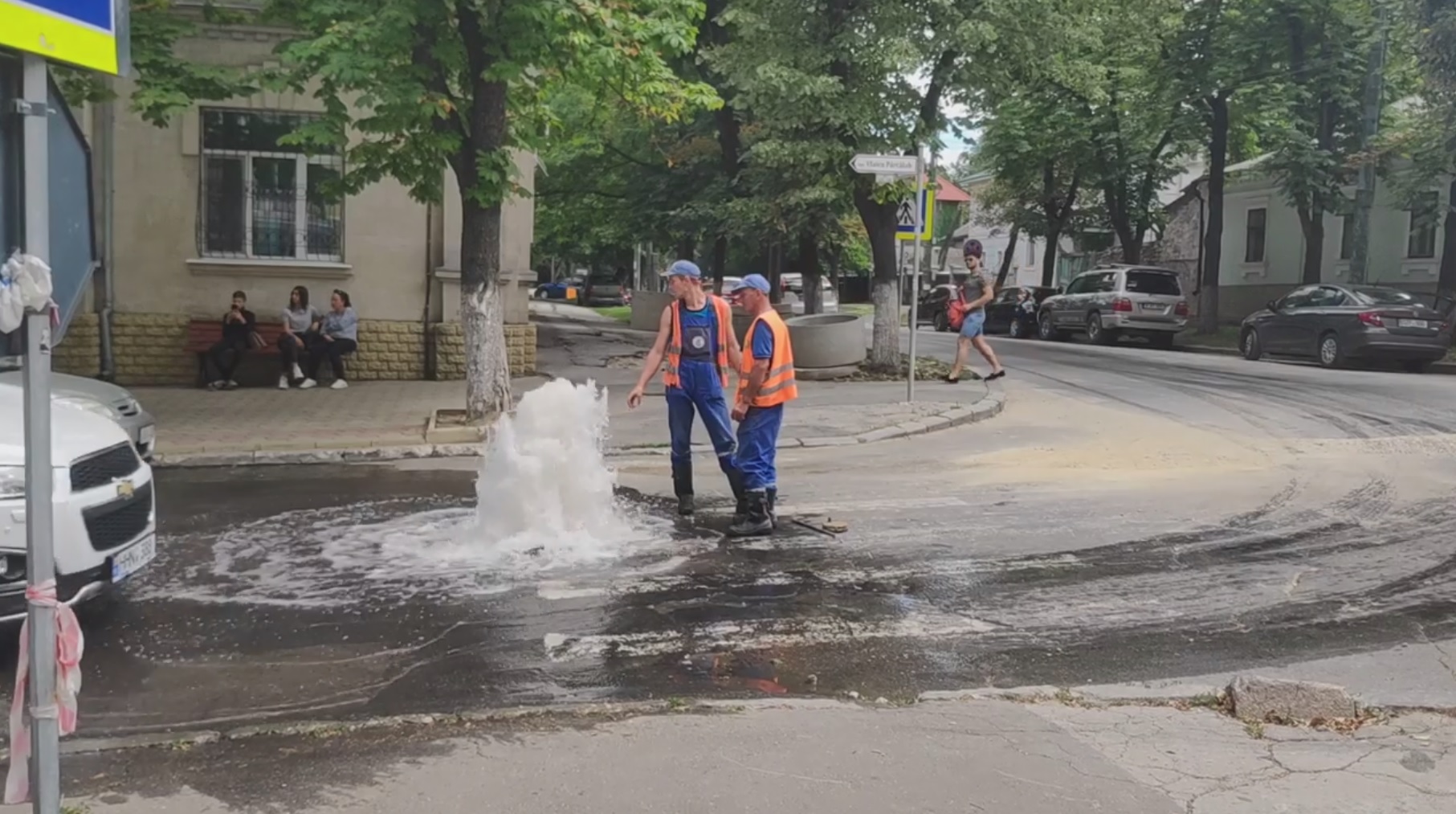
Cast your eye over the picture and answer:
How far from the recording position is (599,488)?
25.0 ft

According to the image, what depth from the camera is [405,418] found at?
13422 millimetres

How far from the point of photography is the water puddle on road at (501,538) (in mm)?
6680

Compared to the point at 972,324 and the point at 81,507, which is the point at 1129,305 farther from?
the point at 81,507

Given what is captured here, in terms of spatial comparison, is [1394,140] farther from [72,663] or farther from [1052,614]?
[72,663]

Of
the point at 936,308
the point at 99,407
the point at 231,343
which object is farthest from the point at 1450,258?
the point at 99,407

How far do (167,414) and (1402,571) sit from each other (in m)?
12.1

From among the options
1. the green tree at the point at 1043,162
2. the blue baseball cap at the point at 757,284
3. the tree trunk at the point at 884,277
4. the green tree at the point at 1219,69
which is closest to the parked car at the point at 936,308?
the green tree at the point at 1043,162

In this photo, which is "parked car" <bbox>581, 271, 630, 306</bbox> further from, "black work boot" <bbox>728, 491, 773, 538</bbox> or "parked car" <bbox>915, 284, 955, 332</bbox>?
"black work boot" <bbox>728, 491, 773, 538</bbox>

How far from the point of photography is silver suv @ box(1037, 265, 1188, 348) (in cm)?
2669

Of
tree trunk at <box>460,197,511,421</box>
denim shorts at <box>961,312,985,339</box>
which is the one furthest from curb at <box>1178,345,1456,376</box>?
tree trunk at <box>460,197,511,421</box>

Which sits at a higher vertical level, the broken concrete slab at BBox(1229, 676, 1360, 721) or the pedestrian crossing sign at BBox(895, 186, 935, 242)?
the pedestrian crossing sign at BBox(895, 186, 935, 242)

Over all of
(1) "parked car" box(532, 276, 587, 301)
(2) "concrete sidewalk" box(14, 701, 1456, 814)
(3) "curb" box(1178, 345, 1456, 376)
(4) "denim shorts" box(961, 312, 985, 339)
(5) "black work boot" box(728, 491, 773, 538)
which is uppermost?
(1) "parked car" box(532, 276, 587, 301)

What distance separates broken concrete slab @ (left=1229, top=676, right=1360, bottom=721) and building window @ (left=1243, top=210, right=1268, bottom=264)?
3400cm

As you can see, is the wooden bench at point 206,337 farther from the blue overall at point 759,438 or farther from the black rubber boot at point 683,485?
the blue overall at point 759,438
